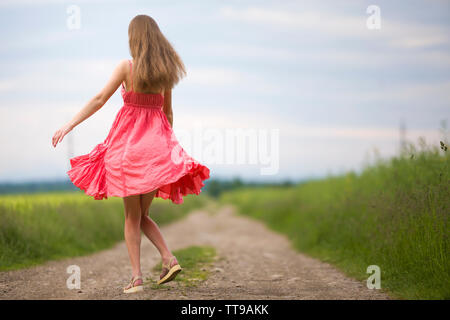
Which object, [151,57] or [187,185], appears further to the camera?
[187,185]

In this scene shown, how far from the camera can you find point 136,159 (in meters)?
3.57

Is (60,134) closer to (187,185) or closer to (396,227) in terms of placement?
(187,185)

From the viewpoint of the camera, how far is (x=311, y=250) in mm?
7871

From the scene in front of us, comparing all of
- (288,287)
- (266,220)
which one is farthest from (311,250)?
(266,220)

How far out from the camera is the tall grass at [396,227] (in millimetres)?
4039

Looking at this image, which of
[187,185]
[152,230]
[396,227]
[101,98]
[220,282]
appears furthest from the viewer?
[396,227]

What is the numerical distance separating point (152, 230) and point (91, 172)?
0.75 metres

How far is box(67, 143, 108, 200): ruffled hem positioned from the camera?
379 cm

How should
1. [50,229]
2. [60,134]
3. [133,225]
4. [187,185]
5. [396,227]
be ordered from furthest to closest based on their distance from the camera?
[50,229] → [396,227] → [187,185] → [133,225] → [60,134]

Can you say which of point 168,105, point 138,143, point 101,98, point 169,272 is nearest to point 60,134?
point 101,98

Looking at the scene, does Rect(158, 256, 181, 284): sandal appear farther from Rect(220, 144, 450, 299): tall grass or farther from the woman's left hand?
Rect(220, 144, 450, 299): tall grass

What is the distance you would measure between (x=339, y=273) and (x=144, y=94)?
10.8ft

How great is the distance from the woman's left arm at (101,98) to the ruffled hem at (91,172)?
1.14ft

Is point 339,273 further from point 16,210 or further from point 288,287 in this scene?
point 16,210
